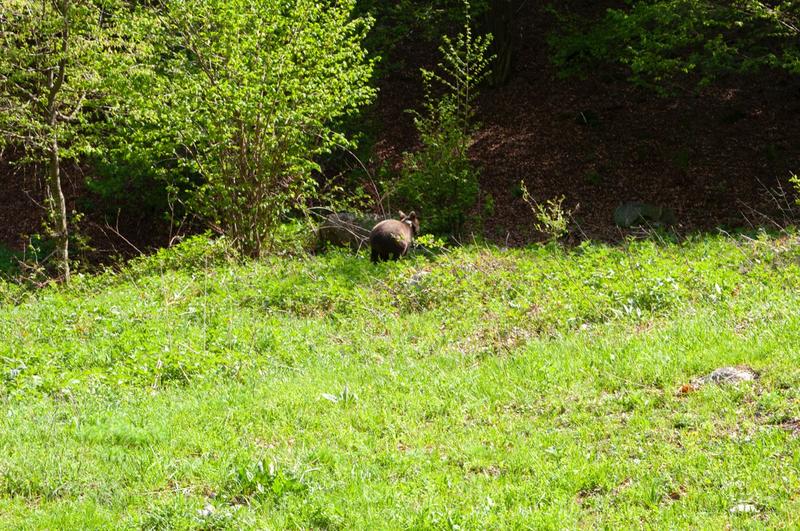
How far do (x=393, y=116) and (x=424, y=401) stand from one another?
716 inches

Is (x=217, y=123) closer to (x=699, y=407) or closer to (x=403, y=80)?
(x=699, y=407)

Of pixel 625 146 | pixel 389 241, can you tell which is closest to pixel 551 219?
pixel 389 241

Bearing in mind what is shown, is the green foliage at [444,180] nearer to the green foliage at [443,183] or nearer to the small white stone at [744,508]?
the green foliage at [443,183]

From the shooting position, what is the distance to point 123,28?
1438cm

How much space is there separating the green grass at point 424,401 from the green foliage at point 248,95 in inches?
150

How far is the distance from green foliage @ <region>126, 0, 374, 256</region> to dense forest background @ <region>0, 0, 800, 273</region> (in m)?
0.04

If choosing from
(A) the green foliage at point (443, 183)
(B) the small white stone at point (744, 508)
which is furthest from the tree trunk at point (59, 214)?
(B) the small white stone at point (744, 508)

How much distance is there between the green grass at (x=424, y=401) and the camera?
463 centimetres

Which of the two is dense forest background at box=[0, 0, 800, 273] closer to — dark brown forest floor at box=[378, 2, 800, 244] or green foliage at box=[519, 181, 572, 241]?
dark brown forest floor at box=[378, 2, 800, 244]

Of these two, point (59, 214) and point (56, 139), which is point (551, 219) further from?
point (59, 214)

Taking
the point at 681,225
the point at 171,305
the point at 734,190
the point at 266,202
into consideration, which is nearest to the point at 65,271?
the point at 266,202

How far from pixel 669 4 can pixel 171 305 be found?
11.3 metres

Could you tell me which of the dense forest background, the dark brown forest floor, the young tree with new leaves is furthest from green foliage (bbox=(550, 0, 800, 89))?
the young tree with new leaves

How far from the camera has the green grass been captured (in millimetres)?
4633
